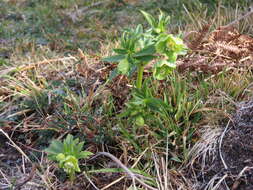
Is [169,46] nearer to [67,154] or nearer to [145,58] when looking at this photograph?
[145,58]

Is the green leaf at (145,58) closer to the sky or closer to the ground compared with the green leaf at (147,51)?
closer to the ground

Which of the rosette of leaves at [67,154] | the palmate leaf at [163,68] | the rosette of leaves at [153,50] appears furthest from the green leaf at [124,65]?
the rosette of leaves at [67,154]

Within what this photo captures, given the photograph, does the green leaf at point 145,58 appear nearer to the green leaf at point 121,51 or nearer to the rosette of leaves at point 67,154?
the green leaf at point 121,51

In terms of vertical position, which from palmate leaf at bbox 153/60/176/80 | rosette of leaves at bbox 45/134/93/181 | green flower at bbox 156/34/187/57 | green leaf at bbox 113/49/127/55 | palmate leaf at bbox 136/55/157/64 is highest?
green flower at bbox 156/34/187/57

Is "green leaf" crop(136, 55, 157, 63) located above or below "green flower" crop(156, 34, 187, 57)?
below

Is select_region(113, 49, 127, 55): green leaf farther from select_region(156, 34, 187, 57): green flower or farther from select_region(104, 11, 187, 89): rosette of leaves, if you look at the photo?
select_region(156, 34, 187, 57): green flower

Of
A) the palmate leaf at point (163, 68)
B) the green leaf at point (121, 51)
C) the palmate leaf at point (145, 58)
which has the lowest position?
the palmate leaf at point (163, 68)

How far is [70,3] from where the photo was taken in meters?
5.45

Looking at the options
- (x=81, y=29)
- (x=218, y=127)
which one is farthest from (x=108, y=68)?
(x=81, y=29)

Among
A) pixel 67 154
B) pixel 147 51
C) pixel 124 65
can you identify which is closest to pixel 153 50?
pixel 147 51

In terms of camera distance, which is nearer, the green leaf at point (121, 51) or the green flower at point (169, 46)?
the green flower at point (169, 46)

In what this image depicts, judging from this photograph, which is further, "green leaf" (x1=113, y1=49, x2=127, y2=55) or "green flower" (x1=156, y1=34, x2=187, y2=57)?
"green leaf" (x1=113, y1=49, x2=127, y2=55)

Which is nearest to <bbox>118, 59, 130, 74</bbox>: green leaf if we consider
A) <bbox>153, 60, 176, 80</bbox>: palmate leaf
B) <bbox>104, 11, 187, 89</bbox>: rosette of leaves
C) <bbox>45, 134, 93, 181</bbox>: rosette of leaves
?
<bbox>104, 11, 187, 89</bbox>: rosette of leaves

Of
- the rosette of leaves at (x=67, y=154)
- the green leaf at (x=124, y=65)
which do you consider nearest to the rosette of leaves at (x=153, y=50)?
the green leaf at (x=124, y=65)
